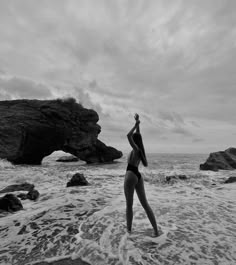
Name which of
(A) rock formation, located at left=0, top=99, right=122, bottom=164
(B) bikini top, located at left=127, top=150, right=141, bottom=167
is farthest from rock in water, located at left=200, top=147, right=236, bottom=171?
(B) bikini top, located at left=127, top=150, right=141, bottom=167

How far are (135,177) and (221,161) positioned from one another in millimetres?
22285

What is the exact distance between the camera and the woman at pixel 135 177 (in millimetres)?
4336

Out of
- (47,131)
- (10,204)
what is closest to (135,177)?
(10,204)

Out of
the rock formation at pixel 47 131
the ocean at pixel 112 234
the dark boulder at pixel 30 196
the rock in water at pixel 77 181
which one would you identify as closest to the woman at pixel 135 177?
the ocean at pixel 112 234

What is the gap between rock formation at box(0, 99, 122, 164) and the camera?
27.1 metres

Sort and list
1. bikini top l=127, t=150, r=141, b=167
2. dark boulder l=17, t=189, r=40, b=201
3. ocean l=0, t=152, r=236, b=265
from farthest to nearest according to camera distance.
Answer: dark boulder l=17, t=189, r=40, b=201
bikini top l=127, t=150, r=141, b=167
ocean l=0, t=152, r=236, b=265

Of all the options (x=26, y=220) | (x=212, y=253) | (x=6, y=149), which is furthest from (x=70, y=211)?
(x=6, y=149)

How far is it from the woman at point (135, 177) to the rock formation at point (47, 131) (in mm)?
25555

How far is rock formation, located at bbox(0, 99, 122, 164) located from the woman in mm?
25555

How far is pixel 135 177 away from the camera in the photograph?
4.34 m

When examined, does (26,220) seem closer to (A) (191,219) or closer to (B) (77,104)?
(A) (191,219)

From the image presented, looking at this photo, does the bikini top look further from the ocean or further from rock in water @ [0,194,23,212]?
rock in water @ [0,194,23,212]

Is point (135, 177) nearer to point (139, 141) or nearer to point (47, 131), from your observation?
point (139, 141)

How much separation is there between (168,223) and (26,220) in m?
3.99
